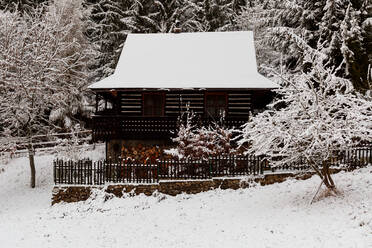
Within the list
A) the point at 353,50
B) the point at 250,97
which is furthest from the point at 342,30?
the point at 250,97

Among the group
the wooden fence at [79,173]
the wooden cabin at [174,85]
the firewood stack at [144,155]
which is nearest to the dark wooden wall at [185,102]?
the wooden cabin at [174,85]

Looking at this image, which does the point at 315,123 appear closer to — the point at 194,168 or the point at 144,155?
the point at 194,168

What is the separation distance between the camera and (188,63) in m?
A: 22.9

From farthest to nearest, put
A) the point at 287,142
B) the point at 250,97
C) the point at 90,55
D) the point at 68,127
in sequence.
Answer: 1. the point at 90,55
2. the point at 68,127
3. the point at 250,97
4. the point at 287,142

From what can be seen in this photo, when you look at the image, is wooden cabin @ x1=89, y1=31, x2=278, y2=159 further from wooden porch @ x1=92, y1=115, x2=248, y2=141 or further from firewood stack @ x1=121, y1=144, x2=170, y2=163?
firewood stack @ x1=121, y1=144, x2=170, y2=163

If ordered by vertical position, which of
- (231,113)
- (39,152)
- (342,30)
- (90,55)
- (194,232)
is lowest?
(39,152)

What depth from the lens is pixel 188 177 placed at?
15.8 meters

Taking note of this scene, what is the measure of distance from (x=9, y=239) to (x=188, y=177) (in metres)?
7.43

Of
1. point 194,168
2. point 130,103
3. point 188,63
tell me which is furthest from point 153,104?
point 194,168

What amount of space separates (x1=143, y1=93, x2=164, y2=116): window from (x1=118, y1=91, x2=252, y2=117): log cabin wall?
26 centimetres

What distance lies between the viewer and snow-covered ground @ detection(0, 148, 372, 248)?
32.6 ft

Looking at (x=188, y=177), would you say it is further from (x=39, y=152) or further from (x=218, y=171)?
(x=39, y=152)

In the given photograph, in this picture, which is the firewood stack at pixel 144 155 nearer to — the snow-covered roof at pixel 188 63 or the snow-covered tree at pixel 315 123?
the snow-covered roof at pixel 188 63

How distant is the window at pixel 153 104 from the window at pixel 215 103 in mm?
2864
